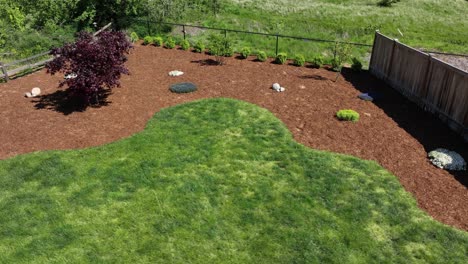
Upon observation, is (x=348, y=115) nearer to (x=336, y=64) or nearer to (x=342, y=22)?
(x=336, y=64)

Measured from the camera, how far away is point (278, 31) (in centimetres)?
2670

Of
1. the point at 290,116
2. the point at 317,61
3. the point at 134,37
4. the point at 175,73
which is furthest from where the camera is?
the point at 134,37

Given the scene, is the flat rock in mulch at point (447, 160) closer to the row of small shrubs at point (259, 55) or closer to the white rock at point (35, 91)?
the row of small shrubs at point (259, 55)

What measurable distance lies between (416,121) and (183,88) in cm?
934

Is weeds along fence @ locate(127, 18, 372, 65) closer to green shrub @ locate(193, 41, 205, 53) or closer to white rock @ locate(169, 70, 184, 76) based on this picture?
green shrub @ locate(193, 41, 205, 53)

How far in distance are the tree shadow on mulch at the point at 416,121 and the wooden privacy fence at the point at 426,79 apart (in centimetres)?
23

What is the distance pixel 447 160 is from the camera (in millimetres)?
9758

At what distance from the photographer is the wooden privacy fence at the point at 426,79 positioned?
10961 mm

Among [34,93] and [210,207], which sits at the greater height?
[34,93]

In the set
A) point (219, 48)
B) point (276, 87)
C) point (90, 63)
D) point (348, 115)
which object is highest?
point (90, 63)

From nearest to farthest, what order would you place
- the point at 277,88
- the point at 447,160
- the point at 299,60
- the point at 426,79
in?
the point at 447,160
the point at 426,79
the point at 277,88
the point at 299,60

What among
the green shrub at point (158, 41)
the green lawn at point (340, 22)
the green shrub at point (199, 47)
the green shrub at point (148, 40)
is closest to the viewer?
the green shrub at point (199, 47)

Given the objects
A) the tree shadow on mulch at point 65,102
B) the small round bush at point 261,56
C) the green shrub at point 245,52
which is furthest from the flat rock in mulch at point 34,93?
the small round bush at point 261,56

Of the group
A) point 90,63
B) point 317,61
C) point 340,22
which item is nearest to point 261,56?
point 317,61
